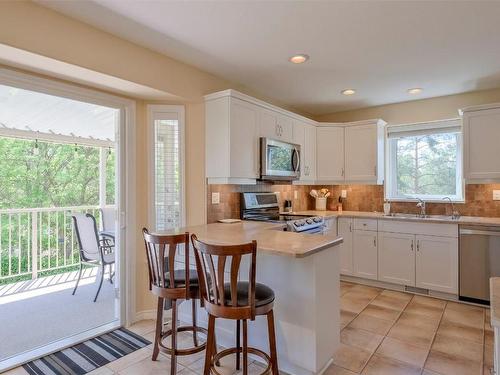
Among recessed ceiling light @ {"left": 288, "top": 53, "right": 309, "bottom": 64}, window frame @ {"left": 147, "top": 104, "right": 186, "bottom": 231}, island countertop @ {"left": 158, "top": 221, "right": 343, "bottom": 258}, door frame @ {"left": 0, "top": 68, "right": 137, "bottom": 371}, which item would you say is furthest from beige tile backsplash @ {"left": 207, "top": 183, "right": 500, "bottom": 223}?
recessed ceiling light @ {"left": 288, "top": 53, "right": 309, "bottom": 64}

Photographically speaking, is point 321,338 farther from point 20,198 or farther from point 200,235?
point 20,198

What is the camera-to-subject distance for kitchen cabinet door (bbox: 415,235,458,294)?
136 inches

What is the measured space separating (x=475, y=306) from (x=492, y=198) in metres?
1.35

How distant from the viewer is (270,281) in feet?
7.16

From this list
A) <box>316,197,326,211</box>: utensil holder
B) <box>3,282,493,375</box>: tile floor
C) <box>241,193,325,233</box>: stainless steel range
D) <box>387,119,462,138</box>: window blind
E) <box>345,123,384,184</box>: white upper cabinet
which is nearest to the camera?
<box>3,282,493,375</box>: tile floor

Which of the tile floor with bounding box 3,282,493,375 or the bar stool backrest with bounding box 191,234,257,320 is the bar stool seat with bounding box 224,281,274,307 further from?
the tile floor with bounding box 3,282,493,375

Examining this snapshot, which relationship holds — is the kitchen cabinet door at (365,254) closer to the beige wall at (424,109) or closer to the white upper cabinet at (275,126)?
the white upper cabinet at (275,126)

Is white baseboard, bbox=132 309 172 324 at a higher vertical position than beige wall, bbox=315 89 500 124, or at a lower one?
lower

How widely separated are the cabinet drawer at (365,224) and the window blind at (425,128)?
4.55 feet

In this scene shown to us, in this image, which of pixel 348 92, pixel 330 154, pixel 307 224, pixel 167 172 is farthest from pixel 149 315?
pixel 348 92

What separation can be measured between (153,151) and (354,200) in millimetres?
3201

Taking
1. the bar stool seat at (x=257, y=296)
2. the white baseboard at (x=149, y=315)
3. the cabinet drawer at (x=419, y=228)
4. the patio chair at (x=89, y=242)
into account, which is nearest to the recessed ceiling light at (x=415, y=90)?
the cabinet drawer at (x=419, y=228)

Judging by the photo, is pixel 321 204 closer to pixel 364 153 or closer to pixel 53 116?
pixel 364 153

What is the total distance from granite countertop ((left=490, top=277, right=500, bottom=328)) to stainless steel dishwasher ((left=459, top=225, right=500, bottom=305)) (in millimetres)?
2311
